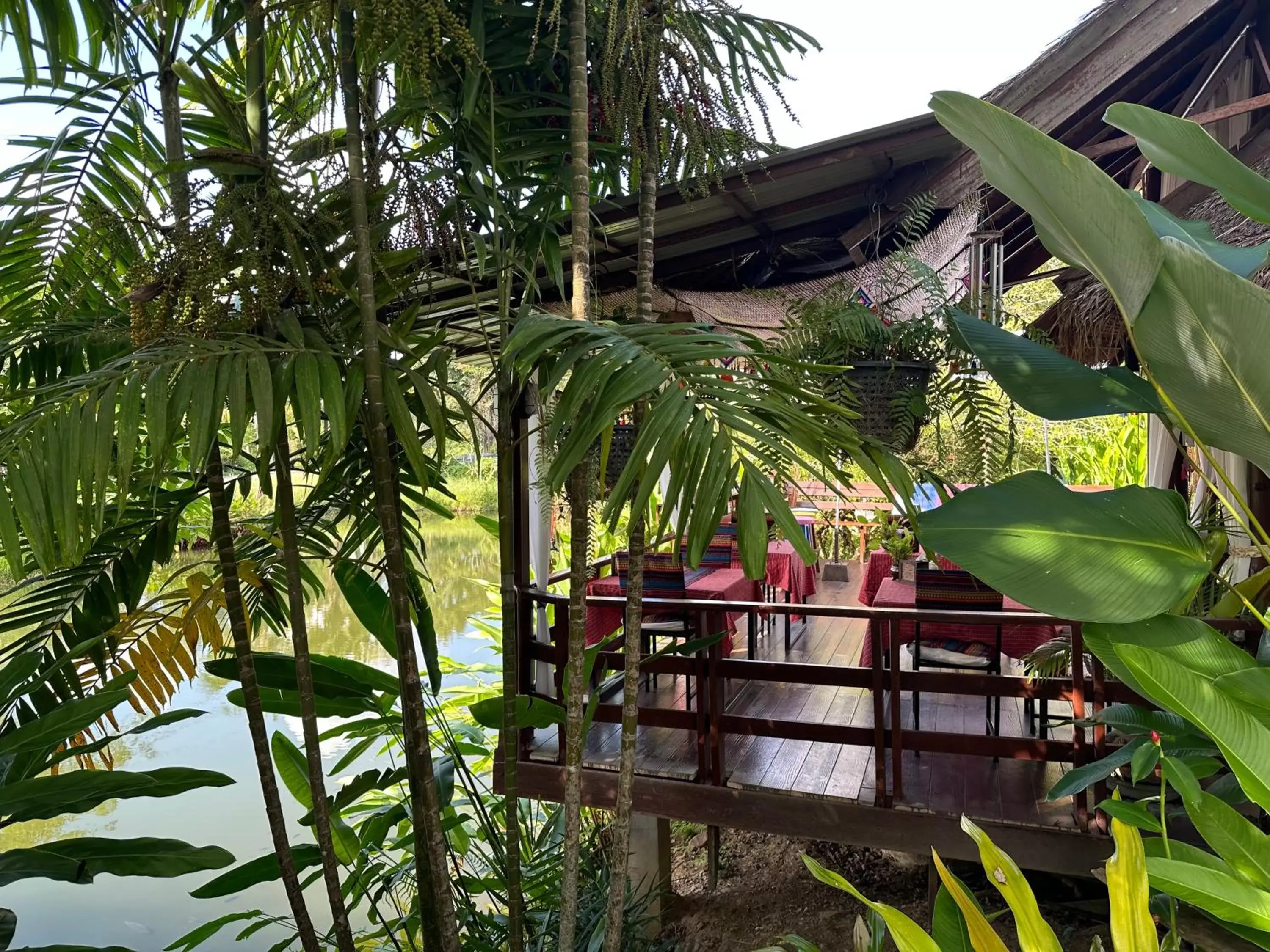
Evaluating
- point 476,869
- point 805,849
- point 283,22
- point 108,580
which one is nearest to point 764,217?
point 283,22

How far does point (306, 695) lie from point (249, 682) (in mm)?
129

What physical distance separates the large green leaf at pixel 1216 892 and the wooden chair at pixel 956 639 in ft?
6.95

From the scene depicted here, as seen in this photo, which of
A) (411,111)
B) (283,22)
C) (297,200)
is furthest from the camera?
(283,22)

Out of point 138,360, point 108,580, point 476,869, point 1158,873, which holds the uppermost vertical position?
point 138,360

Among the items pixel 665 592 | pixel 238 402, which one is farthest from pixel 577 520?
pixel 665 592

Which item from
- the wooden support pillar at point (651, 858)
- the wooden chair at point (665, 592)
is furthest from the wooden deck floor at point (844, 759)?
the wooden support pillar at point (651, 858)

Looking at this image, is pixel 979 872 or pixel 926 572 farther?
pixel 979 872

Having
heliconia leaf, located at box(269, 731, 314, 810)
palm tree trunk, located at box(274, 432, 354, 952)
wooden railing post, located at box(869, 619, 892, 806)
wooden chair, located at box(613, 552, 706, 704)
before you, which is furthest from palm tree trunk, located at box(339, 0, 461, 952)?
wooden chair, located at box(613, 552, 706, 704)

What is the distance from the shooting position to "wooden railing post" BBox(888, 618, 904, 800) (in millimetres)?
2639

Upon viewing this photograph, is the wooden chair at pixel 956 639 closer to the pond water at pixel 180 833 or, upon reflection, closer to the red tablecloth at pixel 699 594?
the red tablecloth at pixel 699 594

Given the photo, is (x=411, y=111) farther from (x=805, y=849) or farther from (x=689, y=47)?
(x=805, y=849)

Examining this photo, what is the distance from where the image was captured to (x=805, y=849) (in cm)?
462

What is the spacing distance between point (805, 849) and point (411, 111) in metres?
4.39

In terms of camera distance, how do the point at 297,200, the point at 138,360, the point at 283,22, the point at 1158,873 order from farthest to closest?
the point at 283,22 < the point at 297,200 < the point at 138,360 < the point at 1158,873
